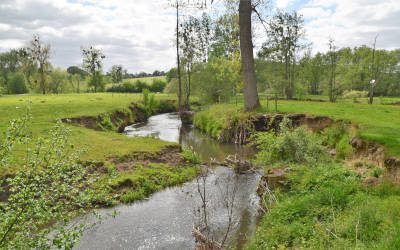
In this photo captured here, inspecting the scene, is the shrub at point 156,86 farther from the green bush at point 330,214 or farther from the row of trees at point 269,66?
the green bush at point 330,214

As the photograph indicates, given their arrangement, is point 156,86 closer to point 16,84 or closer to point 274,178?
point 16,84

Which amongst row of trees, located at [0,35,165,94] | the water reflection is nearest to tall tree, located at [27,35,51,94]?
row of trees, located at [0,35,165,94]

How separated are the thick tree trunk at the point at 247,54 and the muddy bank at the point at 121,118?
12.7 metres

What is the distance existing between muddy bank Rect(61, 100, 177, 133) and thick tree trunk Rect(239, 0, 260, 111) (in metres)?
12.7

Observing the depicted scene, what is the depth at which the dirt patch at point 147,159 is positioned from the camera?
1909 centimetres

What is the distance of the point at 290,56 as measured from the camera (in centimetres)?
5859

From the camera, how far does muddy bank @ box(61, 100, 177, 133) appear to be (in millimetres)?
32116

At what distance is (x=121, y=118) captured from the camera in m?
41.6

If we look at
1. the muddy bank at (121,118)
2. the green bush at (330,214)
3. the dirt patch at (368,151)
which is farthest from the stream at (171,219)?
the muddy bank at (121,118)

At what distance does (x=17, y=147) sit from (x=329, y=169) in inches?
594

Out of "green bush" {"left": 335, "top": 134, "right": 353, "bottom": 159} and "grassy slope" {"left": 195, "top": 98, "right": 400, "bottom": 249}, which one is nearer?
"grassy slope" {"left": 195, "top": 98, "right": 400, "bottom": 249}

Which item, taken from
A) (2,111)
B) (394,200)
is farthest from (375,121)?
(2,111)

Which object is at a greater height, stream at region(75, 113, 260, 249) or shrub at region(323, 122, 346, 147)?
shrub at region(323, 122, 346, 147)

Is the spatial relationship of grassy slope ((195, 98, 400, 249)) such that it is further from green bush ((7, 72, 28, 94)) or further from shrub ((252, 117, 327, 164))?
green bush ((7, 72, 28, 94))
